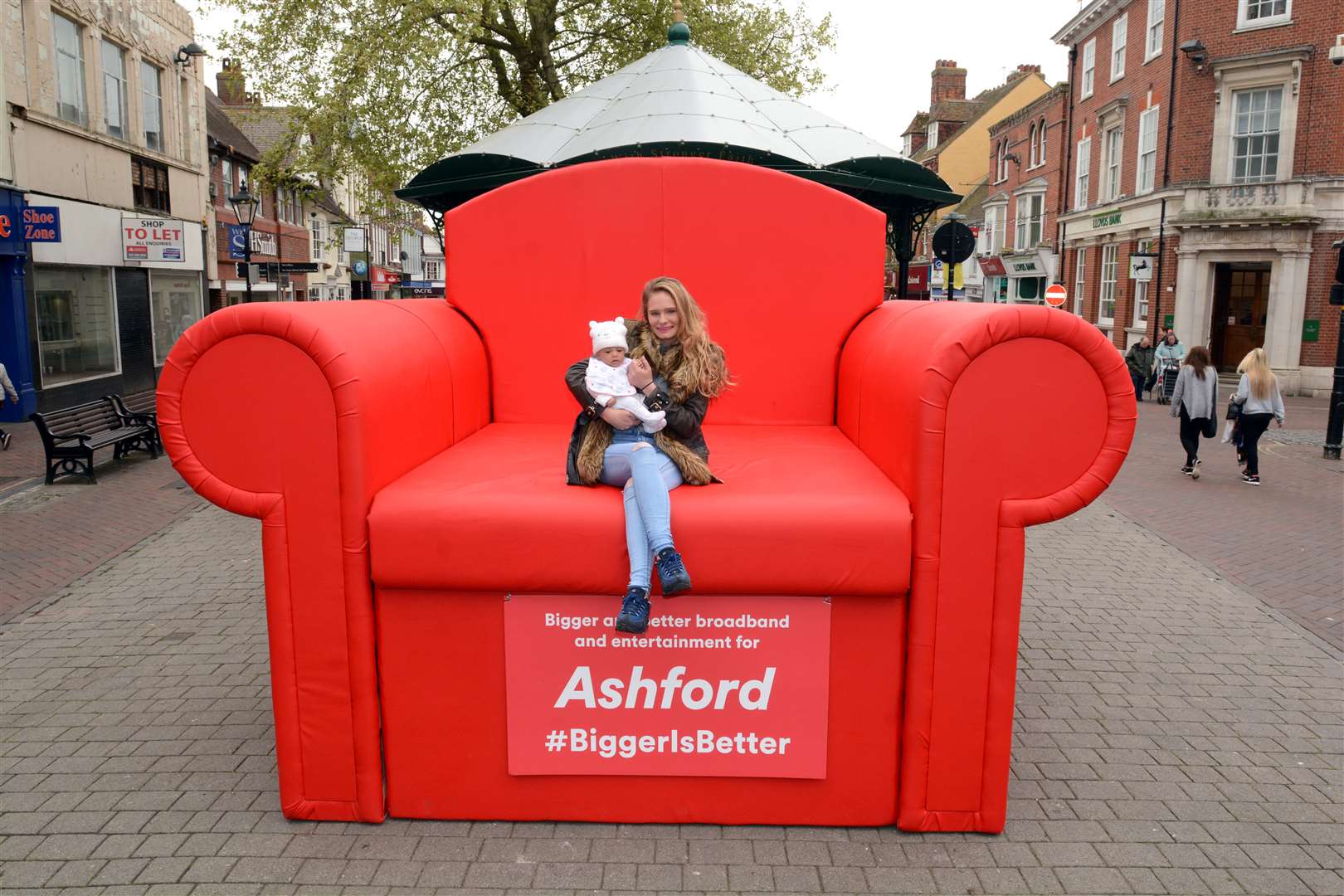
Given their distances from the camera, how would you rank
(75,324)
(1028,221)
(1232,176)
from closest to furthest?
(75,324)
(1232,176)
(1028,221)

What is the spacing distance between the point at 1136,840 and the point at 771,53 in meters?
22.0

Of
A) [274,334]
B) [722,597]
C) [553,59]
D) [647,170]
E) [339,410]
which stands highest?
[553,59]

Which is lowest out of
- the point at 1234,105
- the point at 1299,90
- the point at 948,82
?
the point at 1234,105

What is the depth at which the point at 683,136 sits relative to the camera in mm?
7996

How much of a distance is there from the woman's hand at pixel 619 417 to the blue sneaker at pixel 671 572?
61 cm

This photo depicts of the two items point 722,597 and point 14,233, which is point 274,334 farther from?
point 14,233

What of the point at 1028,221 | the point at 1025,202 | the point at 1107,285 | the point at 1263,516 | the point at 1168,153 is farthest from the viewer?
the point at 1025,202

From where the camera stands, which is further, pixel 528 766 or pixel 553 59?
pixel 553 59

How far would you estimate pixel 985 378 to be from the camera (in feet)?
11.1

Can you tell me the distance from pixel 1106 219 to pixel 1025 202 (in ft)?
32.3

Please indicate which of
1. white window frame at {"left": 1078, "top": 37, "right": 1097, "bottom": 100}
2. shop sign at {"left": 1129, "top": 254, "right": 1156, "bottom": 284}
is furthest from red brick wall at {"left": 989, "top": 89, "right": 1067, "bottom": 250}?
shop sign at {"left": 1129, "top": 254, "right": 1156, "bottom": 284}

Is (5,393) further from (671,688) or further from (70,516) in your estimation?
(671,688)

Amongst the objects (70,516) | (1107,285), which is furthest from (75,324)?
(1107,285)

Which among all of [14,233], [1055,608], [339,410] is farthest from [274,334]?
[14,233]
